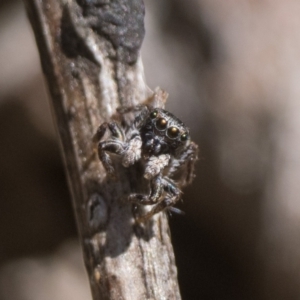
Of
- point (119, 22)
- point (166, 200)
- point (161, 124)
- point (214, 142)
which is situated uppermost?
point (119, 22)

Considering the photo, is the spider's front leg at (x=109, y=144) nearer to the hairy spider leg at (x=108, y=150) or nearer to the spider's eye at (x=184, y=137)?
the hairy spider leg at (x=108, y=150)

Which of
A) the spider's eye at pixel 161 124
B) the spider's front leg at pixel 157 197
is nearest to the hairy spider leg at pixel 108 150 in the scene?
the spider's front leg at pixel 157 197

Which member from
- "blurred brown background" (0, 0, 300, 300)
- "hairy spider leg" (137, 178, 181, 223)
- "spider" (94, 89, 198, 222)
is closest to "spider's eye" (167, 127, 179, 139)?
"spider" (94, 89, 198, 222)

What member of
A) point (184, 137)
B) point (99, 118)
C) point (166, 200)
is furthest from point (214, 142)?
point (99, 118)

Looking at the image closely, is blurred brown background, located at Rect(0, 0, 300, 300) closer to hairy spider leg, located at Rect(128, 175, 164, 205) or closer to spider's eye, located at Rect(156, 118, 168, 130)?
spider's eye, located at Rect(156, 118, 168, 130)

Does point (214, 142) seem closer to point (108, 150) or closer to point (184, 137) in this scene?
point (184, 137)

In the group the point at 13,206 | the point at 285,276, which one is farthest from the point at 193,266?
the point at 13,206

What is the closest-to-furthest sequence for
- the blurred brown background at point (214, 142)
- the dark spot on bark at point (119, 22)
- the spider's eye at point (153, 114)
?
the dark spot on bark at point (119, 22), the spider's eye at point (153, 114), the blurred brown background at point (214, 142)
